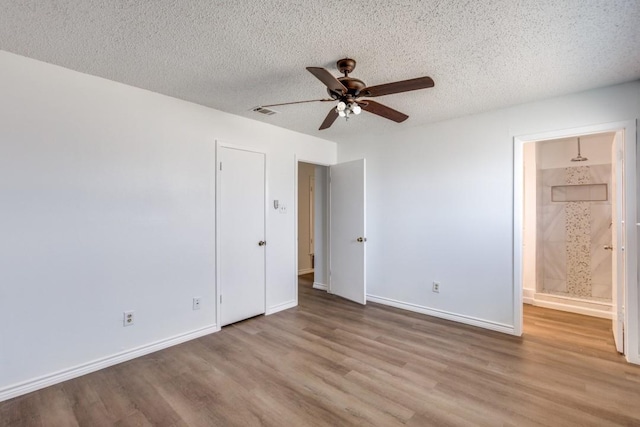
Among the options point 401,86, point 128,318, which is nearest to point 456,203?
A: point 401,86

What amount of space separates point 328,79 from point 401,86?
1.63 ft

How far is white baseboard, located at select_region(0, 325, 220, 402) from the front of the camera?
217cm

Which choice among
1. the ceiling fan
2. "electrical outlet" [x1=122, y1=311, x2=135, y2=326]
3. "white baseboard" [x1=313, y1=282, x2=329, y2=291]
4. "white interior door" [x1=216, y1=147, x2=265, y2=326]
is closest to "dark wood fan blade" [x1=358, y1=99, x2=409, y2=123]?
the ceiling fan

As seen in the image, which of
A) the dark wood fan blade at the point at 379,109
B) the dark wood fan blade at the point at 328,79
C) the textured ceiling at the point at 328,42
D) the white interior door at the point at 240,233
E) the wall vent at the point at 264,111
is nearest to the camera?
the textured ceiling at the point at 328,42

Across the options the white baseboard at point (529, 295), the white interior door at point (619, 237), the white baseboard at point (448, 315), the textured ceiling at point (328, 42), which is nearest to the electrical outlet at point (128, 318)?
the textured ceiling at point (328, 42)

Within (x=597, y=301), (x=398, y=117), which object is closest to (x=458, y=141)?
(x=398, y=117)

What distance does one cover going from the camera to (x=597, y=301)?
155 inches

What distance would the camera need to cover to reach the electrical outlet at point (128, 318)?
267 centimetres

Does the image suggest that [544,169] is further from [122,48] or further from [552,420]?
[122,48]

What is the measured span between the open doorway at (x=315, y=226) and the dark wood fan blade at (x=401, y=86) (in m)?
2.76

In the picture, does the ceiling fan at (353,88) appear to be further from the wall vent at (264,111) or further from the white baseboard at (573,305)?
the white baseboard at (573,305)

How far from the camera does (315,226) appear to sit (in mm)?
5164

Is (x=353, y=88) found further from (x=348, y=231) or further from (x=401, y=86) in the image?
(x=348, y=231)

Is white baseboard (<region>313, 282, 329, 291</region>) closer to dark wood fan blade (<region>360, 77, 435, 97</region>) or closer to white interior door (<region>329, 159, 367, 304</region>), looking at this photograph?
white interior door (<region>329, 159, 367, 304</region>)
